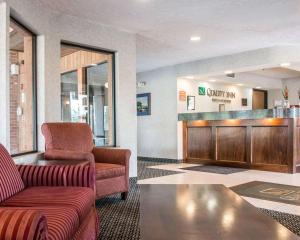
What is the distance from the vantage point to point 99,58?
5.14 meters

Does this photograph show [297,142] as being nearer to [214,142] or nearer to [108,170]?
[214,142]

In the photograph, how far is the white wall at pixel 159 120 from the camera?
25.4 ft

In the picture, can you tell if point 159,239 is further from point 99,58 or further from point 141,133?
point 141,133

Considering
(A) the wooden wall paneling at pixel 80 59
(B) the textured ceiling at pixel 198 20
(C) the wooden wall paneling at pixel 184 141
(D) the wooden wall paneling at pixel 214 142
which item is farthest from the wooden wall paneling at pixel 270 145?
(A) the wooden wall paneling at pixel 80 59

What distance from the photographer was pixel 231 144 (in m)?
6.79

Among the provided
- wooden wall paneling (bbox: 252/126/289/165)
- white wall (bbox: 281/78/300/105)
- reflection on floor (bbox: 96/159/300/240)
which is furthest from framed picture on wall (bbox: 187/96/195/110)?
white wall (bbox: 281/78/300/105)

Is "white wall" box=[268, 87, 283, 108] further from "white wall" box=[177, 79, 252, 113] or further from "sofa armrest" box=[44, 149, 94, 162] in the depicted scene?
"sofa armrest" box=[44, 149, 94, 162]

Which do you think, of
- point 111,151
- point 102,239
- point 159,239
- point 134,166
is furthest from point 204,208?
point 134,166

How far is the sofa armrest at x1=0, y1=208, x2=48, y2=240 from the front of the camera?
1072mm

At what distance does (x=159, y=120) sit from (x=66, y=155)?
15.9ft

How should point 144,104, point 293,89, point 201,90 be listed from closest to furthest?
point 201,90
point 144,104
point 293,89

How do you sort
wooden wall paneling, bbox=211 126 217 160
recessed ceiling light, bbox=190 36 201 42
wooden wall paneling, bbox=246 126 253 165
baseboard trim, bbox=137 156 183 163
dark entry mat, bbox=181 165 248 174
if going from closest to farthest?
1. recessed ceiling light, bbox=190 36 201 42
2. dark entry mat, bbox=181 165 248 174
3. wooden wall paneling, bbox=246 126 253 165
4. wooden wall paneling, bbox=211 126 217 160
5. baseboard trim, bbox=137 156 183 163

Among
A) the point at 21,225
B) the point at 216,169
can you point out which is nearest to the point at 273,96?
the point at 216,169

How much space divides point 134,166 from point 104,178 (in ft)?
5.66
